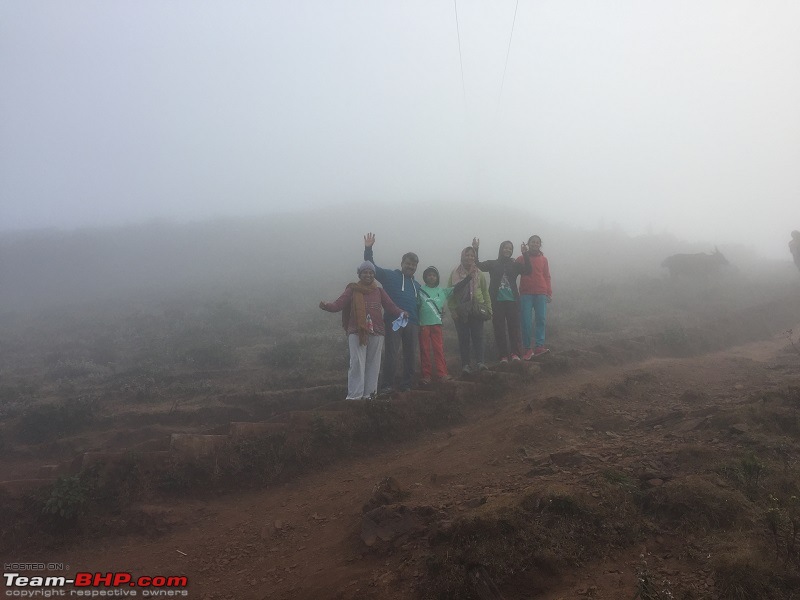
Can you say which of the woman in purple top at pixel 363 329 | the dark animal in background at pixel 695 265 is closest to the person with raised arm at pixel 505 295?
the woman in purple top at pixel 363 329

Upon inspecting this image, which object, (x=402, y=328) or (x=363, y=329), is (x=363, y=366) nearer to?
(x=363, y=329)

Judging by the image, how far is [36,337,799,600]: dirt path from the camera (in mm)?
3484

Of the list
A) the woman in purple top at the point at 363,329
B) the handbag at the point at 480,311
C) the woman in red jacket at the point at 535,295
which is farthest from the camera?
the woman in red jacket at the point at 535,295

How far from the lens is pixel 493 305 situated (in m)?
8.37

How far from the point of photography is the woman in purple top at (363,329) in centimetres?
674

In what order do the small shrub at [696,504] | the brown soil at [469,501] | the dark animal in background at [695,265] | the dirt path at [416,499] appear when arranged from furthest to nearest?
1. the dark animal in background at [695,265]
2. the dirt path at [416,499]
3. the small shrub at [696,504]
4. the brown soil at [469,501]

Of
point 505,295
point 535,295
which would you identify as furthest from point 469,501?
point 535,295

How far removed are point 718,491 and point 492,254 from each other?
27.6 m

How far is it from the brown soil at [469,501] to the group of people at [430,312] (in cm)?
111

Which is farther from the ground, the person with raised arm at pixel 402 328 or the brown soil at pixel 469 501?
the person with raised arm at pixel 402 328

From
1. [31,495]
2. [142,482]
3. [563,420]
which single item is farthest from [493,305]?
[31,495]

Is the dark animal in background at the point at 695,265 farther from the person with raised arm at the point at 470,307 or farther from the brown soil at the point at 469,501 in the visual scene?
the person with raised arm at the point at 470,307

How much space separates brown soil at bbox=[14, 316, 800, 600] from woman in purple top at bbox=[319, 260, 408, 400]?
3.36 feet

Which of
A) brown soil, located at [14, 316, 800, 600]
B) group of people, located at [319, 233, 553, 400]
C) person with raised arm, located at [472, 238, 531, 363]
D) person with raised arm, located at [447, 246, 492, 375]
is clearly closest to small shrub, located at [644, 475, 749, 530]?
brown soil, located at [14, 316, 800, 600]
